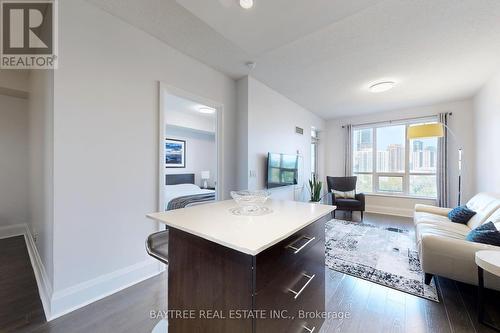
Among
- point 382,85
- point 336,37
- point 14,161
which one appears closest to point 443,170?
point 382,85

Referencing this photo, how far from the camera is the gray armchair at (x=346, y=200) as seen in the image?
4.37 m

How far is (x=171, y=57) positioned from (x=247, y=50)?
950 mm

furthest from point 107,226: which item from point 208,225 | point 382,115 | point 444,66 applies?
point 382,115

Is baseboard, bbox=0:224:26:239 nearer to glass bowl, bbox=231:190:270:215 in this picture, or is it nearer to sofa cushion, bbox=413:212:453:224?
glass bowl, bbox=231:190:270:215

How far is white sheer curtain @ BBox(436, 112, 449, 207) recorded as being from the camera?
14.3ft

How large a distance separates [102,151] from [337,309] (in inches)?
101

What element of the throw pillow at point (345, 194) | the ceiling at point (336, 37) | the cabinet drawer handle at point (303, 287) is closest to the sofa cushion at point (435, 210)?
the throw pillow at point (345, 194)

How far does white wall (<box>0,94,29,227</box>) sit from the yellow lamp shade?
264 inches

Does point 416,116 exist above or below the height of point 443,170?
above

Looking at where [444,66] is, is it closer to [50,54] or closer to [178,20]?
[178,20]

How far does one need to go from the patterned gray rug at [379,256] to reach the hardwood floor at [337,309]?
0.14 m

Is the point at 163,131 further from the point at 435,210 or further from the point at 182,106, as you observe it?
the point at 435,210

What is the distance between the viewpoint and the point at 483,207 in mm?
2512

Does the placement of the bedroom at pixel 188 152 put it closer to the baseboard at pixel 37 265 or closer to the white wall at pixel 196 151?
the white wall at pixel 196 151
